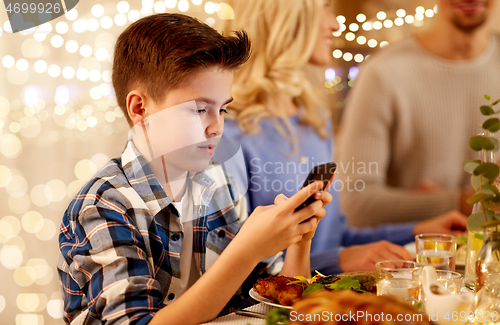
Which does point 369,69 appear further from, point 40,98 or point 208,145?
point 40,98

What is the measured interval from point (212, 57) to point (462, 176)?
1.50m

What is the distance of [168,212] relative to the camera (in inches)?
34.3

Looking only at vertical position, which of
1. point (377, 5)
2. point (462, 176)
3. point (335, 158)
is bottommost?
point (462, 176)

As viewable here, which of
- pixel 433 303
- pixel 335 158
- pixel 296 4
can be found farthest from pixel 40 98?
pixel 433 303

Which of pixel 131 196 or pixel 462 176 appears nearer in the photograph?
pixel 131 196

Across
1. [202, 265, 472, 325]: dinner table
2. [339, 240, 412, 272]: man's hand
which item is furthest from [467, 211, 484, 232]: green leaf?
[339, 240, 412, 272]: man's hand

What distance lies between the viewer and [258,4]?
1702mm

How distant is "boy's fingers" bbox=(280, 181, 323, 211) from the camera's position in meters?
0.70

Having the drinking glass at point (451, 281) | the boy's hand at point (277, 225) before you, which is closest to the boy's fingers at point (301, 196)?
the boy's hand at point (277, 225)

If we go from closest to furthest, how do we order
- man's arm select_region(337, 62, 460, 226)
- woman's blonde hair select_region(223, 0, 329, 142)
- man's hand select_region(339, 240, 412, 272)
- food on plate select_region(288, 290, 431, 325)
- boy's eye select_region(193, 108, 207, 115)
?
food on plate select_region(288, 290, 431, 325) → boy's eye select_region(193, 108, 207, 115) → man's hand select_region(339, 240, 412, 272) → woman's blonde hair select_region(223, 0, 329, 142) → man's arm select_region(337, 62, 460, 226)

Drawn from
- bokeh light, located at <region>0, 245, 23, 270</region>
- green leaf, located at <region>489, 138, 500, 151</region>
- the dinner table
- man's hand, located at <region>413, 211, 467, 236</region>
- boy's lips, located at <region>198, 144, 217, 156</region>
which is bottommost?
man's hand, located at <region>413, 211, 467, 236</region>

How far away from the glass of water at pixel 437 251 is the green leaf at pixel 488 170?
197mm

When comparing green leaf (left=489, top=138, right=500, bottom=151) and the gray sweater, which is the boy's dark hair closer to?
green leaf (left=489, top=138, right=500, bottom=151)

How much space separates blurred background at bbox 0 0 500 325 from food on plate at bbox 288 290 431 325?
129 cm
